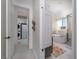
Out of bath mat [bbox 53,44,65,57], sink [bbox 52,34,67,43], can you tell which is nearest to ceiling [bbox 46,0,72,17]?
sink [bbox 52,34,67,43]

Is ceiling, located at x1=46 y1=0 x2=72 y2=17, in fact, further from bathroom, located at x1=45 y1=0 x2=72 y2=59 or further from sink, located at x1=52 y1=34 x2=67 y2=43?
sink, located at x1=52 y1=34 x2=67 y2=43

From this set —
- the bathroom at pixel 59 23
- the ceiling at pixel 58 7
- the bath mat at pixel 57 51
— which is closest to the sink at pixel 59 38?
the bathroom at pixel 59 23

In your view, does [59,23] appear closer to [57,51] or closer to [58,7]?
[58,7]

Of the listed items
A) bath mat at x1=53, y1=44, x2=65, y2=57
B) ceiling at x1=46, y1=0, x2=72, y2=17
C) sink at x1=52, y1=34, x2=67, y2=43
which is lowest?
bath mat at x1=53, y1=44, x2=65, y2=57

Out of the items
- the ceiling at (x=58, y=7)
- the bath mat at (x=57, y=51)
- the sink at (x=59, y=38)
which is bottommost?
the bath mat at (x=57, y=51)

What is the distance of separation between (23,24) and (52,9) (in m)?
4.31

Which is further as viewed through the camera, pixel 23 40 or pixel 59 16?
pixel 23 40

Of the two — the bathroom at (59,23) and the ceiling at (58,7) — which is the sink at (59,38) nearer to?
the bathroom at (59,23)

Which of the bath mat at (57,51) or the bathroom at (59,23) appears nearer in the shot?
the bath mat at (57,51)

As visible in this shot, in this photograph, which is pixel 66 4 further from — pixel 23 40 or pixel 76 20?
pixel 23 40

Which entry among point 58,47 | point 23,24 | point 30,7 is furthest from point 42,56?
point 23,24

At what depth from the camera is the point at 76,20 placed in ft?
3.51

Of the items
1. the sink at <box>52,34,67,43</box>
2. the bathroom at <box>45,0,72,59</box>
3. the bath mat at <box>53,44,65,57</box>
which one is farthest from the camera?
the sink at <box>52,34,67,43</box>

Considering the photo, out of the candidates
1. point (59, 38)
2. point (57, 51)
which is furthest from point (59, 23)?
point (57, 51)
